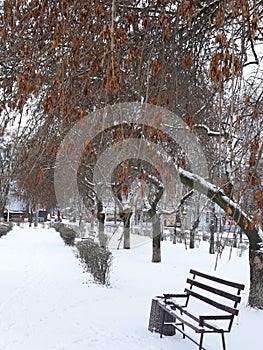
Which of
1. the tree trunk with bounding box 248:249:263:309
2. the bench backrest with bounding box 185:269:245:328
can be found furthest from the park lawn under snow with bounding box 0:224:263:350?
the bench backrest with bounding box 185:269:245:328

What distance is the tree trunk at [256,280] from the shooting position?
8.39m

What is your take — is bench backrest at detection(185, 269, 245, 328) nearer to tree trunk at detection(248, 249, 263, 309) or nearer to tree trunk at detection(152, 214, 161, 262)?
tree trunk at detection(248, 249, 263, 309)

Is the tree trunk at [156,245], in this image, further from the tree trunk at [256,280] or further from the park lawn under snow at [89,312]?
the tree trunk at [256,280]

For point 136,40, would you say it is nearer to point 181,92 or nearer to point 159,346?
point 181,92

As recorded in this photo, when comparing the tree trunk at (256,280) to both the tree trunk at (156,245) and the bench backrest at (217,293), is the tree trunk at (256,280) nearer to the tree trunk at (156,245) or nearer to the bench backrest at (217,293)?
the bench backrest at (217,293)

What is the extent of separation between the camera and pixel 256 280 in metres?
8.45

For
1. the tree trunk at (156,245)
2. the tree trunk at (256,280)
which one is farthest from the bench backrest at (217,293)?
the tree trunk at (156,245)

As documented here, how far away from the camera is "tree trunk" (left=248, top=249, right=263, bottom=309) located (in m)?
8.39

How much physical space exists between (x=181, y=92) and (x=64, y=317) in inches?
187

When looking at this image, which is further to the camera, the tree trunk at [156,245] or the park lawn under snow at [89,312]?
the tree trunk at [156,245]

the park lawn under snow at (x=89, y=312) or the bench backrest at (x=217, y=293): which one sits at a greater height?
the bench backrest at (x=217, y=293)

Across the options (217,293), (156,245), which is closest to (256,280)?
(217,293)

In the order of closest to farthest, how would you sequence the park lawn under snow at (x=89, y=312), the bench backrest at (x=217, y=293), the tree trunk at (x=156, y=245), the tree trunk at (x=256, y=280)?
1. the bench backrest at (x=217, y=293)
2. the park lawn under snow at (x=89, y=312)
3. the tree trunk at (x=256, y=280)
4. the tree trunk at (x=156, y=245)

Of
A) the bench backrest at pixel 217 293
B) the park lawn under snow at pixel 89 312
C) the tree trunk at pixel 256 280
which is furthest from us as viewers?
the tree trunk at pixel 256 280
